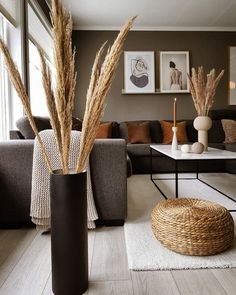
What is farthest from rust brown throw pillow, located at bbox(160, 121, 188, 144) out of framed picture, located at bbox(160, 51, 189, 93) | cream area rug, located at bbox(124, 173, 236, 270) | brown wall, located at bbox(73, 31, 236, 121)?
cream area rug, located at bbox(124, 173, 236, 270)

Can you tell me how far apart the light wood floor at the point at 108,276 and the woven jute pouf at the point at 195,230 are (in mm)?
132

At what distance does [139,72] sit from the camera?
4.70 meters

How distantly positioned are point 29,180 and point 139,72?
3.46m

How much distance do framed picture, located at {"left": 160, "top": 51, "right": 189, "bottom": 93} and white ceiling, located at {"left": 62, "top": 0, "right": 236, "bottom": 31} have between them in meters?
0.46

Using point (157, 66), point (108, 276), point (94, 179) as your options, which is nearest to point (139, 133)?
point (157, 66)

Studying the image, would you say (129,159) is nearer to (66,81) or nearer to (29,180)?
(29,180)

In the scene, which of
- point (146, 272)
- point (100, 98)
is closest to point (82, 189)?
point (100, 98)

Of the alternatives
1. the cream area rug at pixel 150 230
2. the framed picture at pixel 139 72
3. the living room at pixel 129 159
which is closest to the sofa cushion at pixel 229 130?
the living room at pixel 129 159

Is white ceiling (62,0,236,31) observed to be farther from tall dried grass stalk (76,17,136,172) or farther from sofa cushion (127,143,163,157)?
tall dried grass stalk (76,17,136,172)

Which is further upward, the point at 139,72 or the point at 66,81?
the point at 139,72

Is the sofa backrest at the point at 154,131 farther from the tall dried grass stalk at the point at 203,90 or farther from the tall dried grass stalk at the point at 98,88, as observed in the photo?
the tall dried grass stalk at the point at 98,88

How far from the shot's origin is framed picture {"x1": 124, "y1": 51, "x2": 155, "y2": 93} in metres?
4.68

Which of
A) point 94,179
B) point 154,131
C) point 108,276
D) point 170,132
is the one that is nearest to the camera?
point 108,276

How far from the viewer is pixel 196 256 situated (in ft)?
4.45
